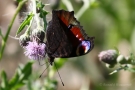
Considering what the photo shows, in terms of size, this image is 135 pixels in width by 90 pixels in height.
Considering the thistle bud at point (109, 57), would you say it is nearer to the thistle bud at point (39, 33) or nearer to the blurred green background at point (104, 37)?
the thistle bud at point (39, 33)

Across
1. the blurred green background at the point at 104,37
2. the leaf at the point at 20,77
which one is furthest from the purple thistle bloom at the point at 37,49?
the blurred green background at the point at 104,37

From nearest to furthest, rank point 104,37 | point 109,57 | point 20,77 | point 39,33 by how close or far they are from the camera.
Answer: point 39,33 → point 109,57 → point 20,77 → point 104,37

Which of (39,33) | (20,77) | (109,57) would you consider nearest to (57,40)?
(39,33)

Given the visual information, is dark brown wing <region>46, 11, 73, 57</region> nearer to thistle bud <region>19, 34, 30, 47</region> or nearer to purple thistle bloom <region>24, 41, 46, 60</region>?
purple thistle bloom <region>24, 41, 46, 60</region>

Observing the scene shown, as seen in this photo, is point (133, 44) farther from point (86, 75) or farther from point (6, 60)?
point (6, 60)

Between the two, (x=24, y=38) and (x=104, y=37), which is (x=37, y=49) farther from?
(x=104, y=37)
